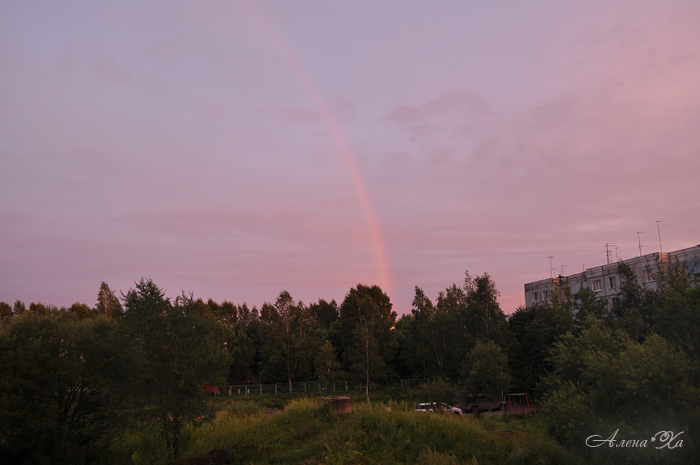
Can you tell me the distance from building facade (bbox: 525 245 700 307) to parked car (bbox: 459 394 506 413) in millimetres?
18545

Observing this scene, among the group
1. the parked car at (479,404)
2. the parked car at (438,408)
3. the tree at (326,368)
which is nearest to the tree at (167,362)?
the parked car at (438,408)

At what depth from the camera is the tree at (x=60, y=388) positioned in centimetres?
2411

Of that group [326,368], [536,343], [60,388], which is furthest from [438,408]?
[326,368]

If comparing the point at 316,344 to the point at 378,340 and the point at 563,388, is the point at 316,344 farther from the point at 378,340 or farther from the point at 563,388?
the point at 563,388

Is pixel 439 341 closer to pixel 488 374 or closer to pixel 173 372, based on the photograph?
pixel 488 374

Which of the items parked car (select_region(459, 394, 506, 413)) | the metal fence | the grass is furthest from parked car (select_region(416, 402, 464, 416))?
the metal fence

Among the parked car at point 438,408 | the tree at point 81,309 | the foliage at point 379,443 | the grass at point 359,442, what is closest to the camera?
the foliage at point 379,443

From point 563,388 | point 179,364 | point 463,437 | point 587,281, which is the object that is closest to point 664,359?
point 563,388

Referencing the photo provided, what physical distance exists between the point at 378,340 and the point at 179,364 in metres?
54.4

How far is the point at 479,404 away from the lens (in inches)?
1898

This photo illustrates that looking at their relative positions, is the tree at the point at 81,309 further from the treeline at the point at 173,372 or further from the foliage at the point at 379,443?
the foliage at the point at 379,443

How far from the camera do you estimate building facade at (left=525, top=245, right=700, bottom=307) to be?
2712 inches

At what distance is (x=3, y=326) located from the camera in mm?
27375

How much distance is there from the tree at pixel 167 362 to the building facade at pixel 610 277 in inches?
1942
